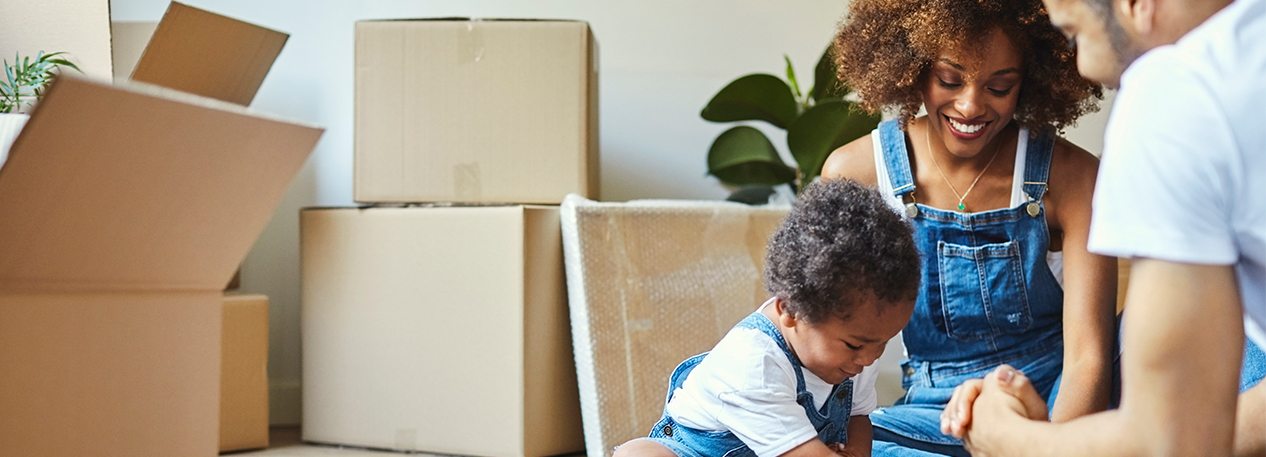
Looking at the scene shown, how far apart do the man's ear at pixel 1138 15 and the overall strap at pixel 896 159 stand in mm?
525

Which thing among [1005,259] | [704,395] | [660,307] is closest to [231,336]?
[660,307]

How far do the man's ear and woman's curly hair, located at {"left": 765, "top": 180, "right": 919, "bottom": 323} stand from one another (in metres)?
0.36

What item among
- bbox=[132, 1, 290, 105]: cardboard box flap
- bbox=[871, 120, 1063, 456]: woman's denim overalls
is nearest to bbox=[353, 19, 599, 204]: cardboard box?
bbox=[132, 1, 290, 105]: cardboard box flap

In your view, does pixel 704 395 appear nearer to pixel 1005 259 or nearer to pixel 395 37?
pixel 1005 259

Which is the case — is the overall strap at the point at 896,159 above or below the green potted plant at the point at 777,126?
below

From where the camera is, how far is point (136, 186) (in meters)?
0.81

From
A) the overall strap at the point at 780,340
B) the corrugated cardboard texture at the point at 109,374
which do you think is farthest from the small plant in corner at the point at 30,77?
the overall strap at the point at 780,340

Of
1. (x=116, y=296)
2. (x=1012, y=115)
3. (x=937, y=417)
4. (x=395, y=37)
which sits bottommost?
(x=937, y=417)

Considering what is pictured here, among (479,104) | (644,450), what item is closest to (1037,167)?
(644,450)

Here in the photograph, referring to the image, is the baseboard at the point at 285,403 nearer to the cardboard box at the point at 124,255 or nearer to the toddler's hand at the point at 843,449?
the cardboard box at the point at 124,255

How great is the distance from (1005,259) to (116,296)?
0.90m

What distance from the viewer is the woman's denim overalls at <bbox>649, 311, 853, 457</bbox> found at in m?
0.92

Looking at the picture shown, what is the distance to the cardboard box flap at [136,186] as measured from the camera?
711 millimetres

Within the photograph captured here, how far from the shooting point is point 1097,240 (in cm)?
48
